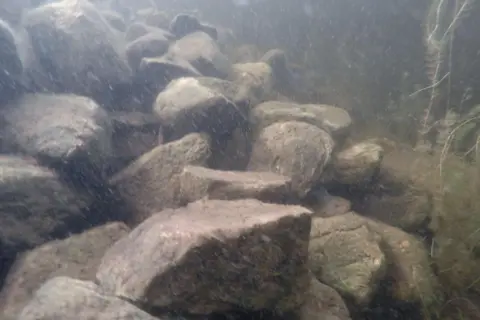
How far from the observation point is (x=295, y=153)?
5.64 m

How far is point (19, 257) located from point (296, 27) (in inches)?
469

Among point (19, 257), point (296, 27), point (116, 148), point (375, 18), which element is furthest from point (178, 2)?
point (19, 257)

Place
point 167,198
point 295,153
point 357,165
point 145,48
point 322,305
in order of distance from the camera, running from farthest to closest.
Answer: point 145,48 → point 357,165 → point 295,153 → point 167,198 → point 322,305

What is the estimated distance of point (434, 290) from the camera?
4.88 m

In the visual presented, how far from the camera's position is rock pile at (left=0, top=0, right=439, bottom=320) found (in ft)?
10.9

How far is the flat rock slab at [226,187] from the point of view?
4570mm

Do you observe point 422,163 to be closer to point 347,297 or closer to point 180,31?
point 347,297

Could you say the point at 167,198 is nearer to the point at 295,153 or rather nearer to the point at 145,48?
the point at 295,153

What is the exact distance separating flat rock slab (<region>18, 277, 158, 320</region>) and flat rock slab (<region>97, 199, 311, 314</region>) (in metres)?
0.20

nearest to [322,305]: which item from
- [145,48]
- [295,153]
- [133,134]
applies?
[295,153]

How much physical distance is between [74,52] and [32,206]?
3.69 m

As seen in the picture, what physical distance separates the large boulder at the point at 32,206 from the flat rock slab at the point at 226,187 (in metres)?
1.43

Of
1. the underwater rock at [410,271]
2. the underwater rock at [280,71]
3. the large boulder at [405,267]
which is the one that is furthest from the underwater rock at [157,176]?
the underwater rock at [280,71]

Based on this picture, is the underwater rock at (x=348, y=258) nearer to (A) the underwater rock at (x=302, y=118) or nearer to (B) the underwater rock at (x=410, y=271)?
(B) the underwater rock at (x=410, y=271)
